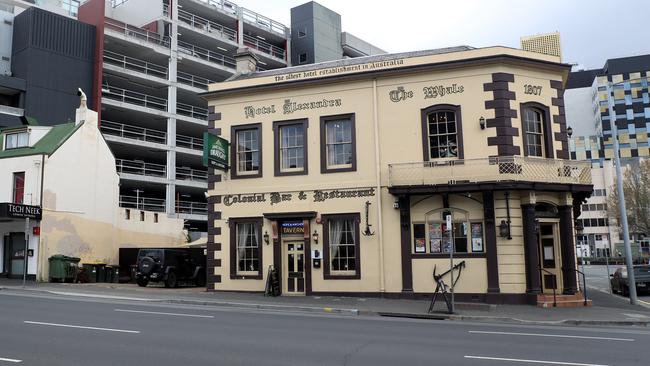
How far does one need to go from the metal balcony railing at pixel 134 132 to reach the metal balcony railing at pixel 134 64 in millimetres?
5100

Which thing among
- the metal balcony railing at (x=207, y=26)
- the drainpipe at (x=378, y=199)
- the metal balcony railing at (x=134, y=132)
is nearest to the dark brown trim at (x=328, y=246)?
the drainpipe at (x=378, y=199)

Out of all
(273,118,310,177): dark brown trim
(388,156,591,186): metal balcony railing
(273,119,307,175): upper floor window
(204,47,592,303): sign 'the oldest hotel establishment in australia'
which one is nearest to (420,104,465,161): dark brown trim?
(204,47,592,303): sign 'the oldest hotel establishment in australia'

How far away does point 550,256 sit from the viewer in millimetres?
19359

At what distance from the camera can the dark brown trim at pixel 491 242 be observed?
18.2m

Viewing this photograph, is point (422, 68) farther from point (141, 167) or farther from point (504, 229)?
point (141, 167)

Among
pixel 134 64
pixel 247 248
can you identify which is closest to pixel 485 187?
pixel 247 248

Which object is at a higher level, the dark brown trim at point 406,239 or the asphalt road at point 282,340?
the dark brown trim at point 406,239

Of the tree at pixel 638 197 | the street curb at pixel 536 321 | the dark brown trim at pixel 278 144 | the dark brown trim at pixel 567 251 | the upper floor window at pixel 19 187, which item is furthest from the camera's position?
the tree at pixel 638 197

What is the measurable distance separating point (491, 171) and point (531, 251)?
9.60 feet

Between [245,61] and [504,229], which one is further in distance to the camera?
[245,61]

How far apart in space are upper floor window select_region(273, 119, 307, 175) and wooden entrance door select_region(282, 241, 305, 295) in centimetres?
286

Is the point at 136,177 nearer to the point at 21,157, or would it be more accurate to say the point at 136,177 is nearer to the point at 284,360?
the point at 21,157

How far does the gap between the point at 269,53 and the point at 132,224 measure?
3300 centimetres

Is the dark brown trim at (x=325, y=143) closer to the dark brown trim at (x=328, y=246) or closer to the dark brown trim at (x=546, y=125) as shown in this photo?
the dark brown trim at (x=328, y=246)
